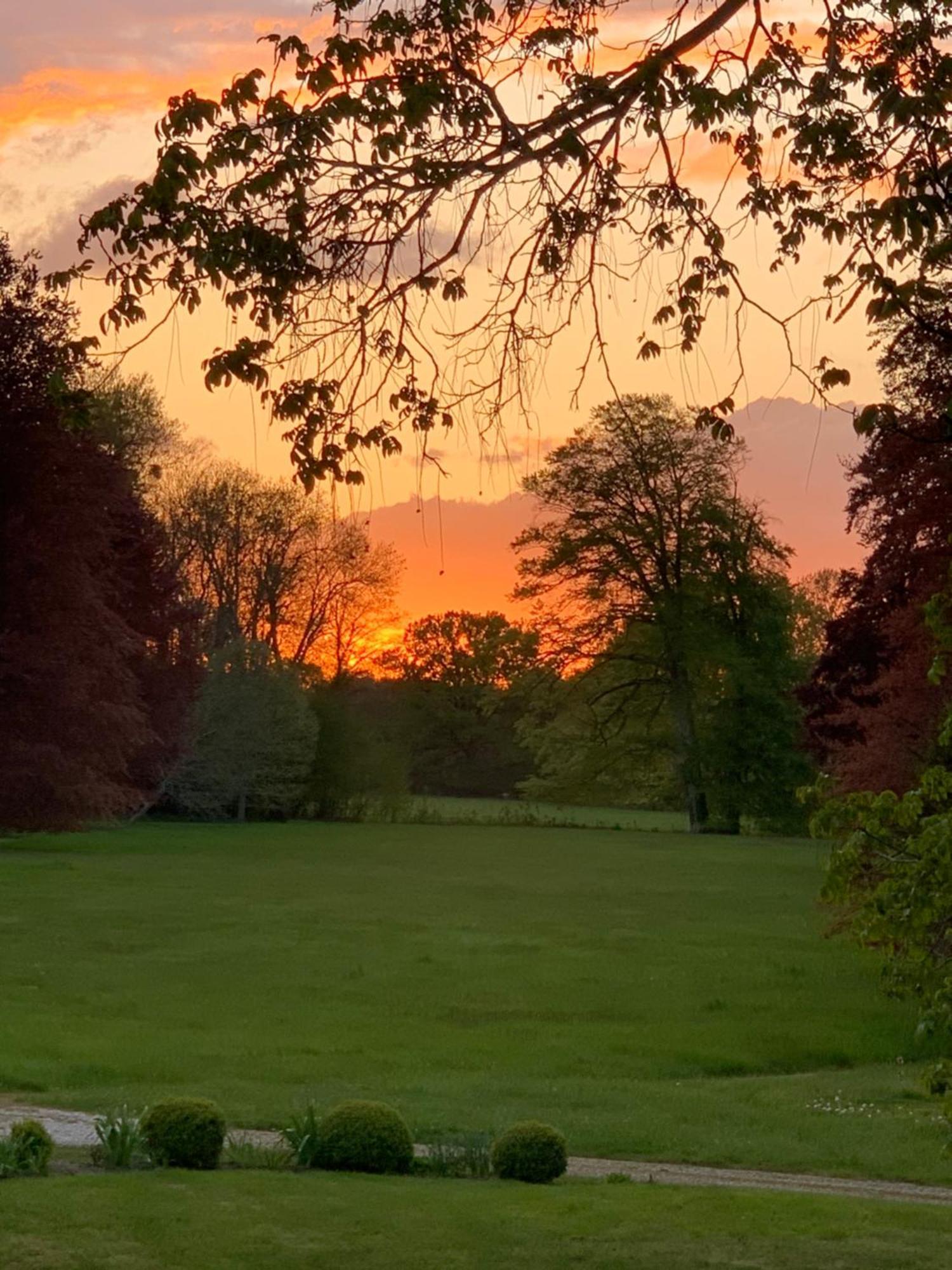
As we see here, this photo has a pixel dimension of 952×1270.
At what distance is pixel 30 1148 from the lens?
11.7m

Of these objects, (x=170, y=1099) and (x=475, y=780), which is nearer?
(x=170, y=1099)

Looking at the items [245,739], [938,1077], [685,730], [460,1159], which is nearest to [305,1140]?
[460,1159]

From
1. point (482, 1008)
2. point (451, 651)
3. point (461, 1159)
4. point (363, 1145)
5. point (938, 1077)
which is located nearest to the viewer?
point (938, 1077)

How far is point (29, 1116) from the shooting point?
15.0 meters

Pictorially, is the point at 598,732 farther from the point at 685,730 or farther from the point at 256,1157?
the point at 256,1157

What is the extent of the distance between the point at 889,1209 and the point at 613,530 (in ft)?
177

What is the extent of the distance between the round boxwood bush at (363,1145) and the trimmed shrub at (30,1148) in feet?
6.37

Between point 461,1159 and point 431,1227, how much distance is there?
2.40 metres

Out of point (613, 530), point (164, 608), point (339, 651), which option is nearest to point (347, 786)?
point (339, 651)

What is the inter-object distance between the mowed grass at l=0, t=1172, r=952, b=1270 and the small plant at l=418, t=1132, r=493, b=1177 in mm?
625

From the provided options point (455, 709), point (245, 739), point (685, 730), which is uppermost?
point (455, 709)

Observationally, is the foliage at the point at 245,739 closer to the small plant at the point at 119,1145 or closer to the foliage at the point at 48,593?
the foliage at the point at 48,593

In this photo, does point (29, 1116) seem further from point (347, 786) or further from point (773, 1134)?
point (347, 786)

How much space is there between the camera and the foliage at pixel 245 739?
2773 inches
